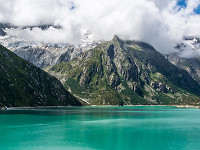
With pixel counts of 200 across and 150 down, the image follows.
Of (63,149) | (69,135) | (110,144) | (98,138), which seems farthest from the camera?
(69,135)

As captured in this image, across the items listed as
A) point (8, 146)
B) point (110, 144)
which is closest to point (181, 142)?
point (110, 144)

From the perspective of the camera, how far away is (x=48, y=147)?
73.2m

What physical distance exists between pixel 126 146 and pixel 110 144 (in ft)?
18.8

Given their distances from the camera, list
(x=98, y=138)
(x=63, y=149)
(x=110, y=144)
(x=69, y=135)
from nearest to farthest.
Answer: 1. (x=63, y=149)
2. (x=110, y=144)
3. (x=98, y=138)
4. (x=69, y=135)

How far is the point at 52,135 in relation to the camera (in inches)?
3706

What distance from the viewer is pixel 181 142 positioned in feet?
270

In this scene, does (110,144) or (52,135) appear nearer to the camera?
(110,144)

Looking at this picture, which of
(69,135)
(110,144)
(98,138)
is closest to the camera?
(110,144)

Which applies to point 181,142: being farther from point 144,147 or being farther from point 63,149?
point 63,149

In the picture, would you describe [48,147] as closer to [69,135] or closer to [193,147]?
A: [69,135]

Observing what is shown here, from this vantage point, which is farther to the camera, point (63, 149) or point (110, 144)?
point (110, 144)

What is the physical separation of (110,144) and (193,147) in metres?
25.6

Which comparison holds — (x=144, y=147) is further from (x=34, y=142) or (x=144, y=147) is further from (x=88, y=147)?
(x=34, y=142)

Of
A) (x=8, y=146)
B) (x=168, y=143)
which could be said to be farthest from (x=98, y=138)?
(x=8, y=146)
